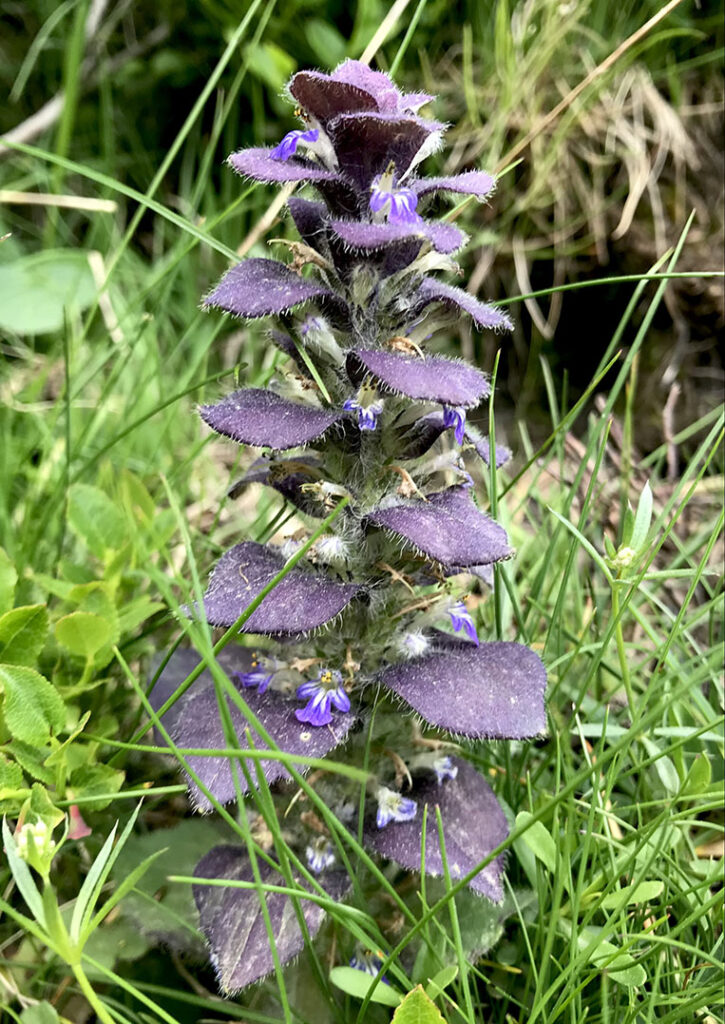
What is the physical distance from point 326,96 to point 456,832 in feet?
2.44

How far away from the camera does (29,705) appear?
0.78m

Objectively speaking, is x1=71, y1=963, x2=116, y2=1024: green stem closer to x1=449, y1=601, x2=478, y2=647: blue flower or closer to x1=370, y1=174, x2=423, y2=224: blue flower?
x1=449, y1=601, x2=478, y2=647: blue flower

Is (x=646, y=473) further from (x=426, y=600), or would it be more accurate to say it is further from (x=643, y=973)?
(x=643, y=973)

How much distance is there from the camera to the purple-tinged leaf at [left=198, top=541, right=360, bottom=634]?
764 mm

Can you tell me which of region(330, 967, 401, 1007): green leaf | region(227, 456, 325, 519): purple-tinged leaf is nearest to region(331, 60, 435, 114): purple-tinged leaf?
region(227, 456, 325, 519): purple-tinged leaf

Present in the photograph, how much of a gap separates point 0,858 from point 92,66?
2.32 m

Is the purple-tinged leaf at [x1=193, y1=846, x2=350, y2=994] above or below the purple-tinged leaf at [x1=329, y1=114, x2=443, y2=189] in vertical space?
below

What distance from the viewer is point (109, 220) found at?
226 cm

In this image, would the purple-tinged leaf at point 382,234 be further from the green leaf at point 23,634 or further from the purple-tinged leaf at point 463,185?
the green leaf at point 23,634

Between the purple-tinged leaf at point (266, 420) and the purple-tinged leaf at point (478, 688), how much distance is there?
256 millimetres

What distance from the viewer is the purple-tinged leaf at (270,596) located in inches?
30.1

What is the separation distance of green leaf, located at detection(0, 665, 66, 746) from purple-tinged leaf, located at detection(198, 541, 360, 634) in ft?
0.56

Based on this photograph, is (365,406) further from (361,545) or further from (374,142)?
(374,142)

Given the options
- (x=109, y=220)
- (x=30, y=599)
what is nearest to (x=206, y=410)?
(x=30, y=599)
